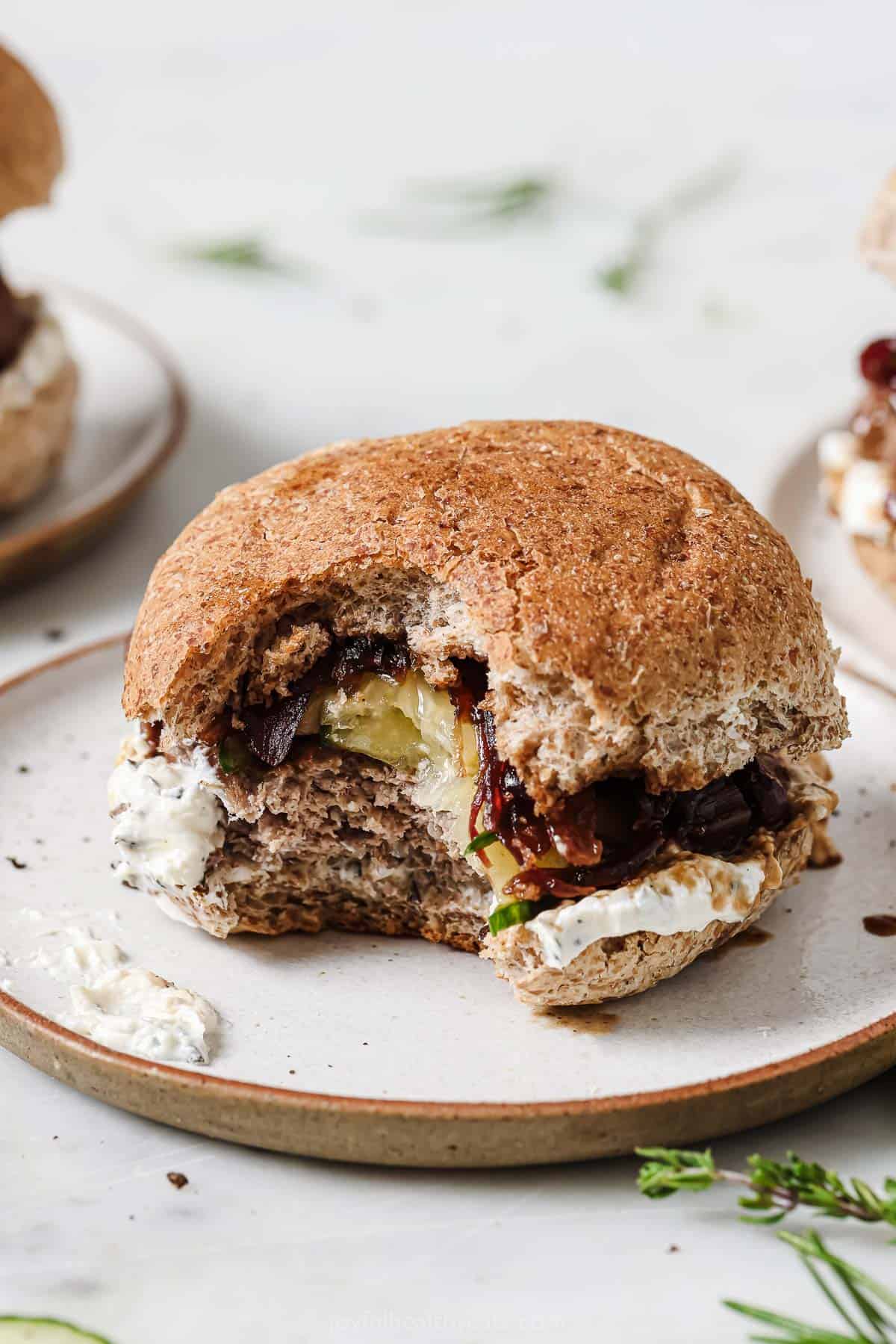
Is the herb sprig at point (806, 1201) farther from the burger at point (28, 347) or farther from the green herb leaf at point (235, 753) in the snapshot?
the burger at point (28, 347)

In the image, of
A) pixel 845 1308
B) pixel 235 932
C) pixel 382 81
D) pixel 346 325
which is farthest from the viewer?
pixel 382 81

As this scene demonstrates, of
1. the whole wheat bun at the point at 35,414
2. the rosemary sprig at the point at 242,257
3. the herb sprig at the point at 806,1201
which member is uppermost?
the herb sprig at the point at 806,1201

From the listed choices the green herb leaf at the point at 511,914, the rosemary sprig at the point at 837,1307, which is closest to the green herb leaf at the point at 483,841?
the green herb leaf at the point at 511,914

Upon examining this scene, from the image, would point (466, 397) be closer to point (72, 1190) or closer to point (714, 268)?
point (714, 268)

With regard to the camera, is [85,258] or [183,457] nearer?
[183,457]

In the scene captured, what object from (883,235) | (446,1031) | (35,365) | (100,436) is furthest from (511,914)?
(100,436)

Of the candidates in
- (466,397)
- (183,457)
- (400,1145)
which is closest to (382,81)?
(466,397)
